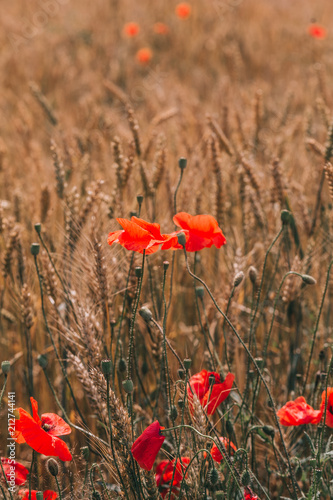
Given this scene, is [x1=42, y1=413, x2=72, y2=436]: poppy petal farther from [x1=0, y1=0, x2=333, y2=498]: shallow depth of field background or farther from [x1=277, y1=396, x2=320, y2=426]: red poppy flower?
[x1=277, y1=396, x2=320, y2=426]: red poppy flower

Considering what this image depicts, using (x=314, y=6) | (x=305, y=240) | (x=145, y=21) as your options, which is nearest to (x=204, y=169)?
(x=305, y=240)

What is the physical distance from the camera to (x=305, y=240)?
1.69m

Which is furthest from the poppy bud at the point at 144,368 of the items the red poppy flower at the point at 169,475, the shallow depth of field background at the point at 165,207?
the red poppy flower at the point at 169,475

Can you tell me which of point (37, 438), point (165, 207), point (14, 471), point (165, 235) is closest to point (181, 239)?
point (165, 235)

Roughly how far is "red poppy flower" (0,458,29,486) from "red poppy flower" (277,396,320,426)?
451 mm

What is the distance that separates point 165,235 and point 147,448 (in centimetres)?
33

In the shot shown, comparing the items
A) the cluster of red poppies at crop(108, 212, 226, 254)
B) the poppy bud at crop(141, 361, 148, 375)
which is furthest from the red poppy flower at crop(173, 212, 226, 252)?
the poppy bud at crop(141, 361, 148, 375)

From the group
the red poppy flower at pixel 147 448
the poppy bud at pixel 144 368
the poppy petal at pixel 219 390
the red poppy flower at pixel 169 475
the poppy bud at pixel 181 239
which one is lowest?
the red poppy flower at pixel 169 475

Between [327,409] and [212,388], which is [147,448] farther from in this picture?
[327,409]

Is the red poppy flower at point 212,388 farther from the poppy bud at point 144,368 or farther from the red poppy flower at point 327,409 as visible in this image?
the poppy bud at point 144,368

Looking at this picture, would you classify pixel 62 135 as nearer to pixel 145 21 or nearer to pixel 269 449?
pixel 269 449

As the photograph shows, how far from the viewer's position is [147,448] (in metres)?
0.73

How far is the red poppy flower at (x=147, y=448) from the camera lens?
718mm

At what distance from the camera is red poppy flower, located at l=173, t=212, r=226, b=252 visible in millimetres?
858
